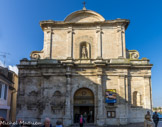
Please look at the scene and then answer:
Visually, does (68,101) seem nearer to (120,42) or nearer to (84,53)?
(84,53)

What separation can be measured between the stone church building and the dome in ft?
3.12

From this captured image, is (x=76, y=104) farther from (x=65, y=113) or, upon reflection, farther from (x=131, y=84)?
(x=131, y=84)

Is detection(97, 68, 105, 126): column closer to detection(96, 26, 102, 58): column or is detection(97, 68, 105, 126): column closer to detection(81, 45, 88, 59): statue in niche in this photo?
detection(96, 26, 102, 58): column

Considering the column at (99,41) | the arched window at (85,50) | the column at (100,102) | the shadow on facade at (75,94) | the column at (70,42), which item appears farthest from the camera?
the arched window at (85,50)

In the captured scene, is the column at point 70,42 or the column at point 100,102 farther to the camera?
the column at point 70,42

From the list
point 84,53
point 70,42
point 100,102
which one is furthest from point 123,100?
point 70,42

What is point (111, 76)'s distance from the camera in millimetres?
24406

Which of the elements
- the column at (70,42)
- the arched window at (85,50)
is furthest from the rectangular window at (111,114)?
the column at (70,42)

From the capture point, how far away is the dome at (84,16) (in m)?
26.9

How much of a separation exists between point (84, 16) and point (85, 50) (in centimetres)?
479

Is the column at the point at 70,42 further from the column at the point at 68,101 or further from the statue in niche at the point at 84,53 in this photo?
Result: the column at the point at 68,101

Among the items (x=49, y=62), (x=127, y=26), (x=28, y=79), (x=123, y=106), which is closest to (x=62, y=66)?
(x=49, y=62)

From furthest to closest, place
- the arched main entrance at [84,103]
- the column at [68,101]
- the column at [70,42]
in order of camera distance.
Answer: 1. the column at [70,42]
2. the arched main entrance at [84,103]
3. the column at [68,101]

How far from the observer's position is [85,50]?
26.1m
